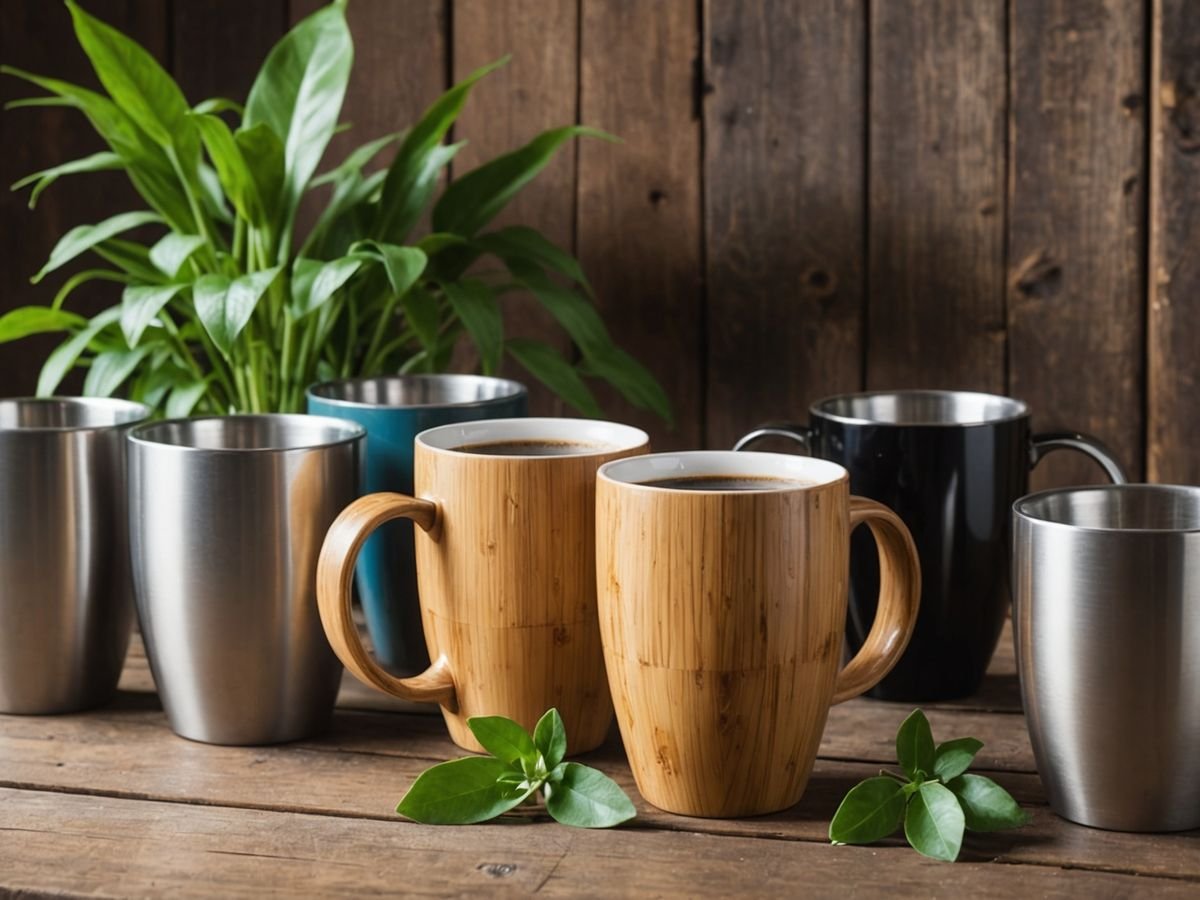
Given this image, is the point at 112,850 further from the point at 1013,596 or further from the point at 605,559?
the point at 1013,596

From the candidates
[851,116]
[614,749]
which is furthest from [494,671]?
[851,116]

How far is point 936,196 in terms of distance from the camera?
3.80ft

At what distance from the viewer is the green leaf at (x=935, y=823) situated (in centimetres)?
65

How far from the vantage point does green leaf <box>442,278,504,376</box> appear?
3.36 ft

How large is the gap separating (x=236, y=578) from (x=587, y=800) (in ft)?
0.71

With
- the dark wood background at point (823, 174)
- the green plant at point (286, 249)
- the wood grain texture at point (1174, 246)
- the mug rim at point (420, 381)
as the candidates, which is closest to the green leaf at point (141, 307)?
the green plant at point (286, 249)

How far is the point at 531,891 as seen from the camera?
62cm

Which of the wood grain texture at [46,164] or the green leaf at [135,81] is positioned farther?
the wood grain texture at [46,164]

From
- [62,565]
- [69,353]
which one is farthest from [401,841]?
[69,353]

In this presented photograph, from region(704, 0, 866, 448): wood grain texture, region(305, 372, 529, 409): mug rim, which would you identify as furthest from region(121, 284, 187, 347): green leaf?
region(704, 0, 866, 448): wood grain texture

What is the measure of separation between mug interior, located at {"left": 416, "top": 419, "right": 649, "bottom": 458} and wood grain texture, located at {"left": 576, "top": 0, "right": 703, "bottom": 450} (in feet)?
1.38

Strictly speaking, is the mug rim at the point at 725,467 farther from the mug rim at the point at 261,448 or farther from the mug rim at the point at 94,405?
the mug rim at the point at 94,405

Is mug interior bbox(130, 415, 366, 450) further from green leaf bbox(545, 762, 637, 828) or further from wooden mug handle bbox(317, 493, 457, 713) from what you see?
green leaf bbox(545, 762, 637, 828)

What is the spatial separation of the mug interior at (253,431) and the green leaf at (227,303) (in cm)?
6
